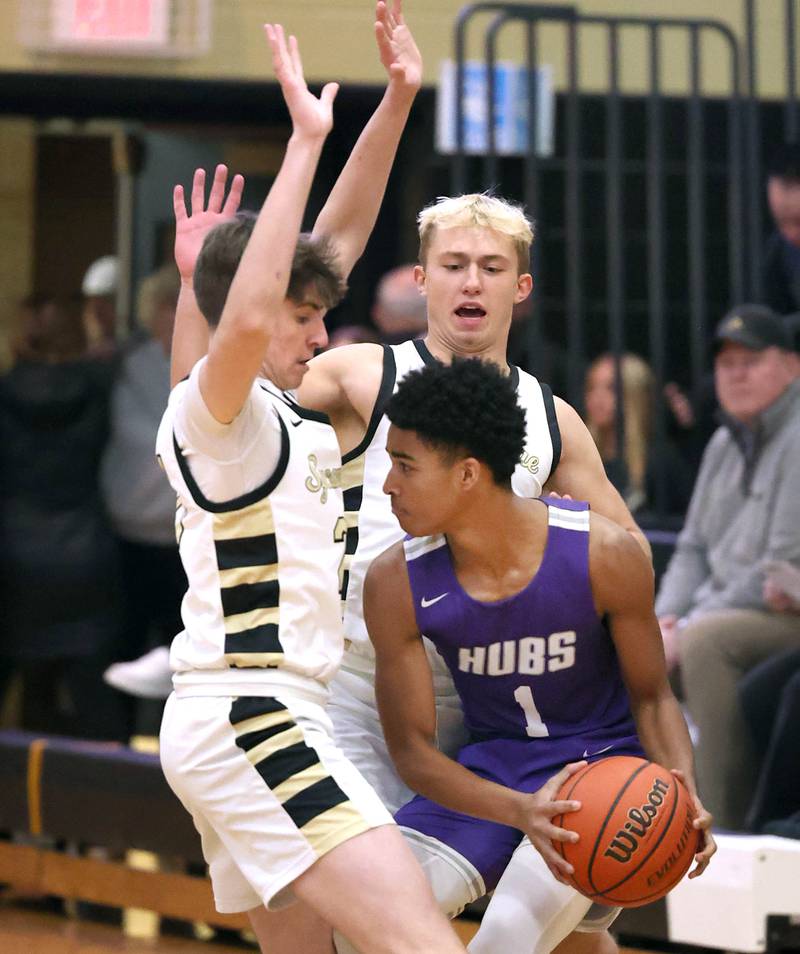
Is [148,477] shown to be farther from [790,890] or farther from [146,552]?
[790,890]

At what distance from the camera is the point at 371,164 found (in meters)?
4.03

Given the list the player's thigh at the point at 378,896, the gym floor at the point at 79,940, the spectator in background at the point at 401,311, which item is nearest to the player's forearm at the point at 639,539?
the player's thigh at the point at 378,896

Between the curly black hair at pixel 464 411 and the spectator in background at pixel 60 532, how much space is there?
3725mm

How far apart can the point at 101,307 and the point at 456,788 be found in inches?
200

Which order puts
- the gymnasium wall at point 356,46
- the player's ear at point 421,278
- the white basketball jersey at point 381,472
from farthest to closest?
the gymnasium wall at point 356,46, the player's ear at point 421,278, the white basketball jersey at point 381,472

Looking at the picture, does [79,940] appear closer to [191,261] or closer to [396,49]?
[191,261]

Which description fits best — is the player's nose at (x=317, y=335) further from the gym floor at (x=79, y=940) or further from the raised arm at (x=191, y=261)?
the gym floor at (x=79, y=940)

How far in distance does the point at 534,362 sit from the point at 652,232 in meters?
0.73

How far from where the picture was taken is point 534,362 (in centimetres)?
676

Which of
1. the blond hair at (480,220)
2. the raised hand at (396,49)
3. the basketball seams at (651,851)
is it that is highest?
the raised hand at (396,49)

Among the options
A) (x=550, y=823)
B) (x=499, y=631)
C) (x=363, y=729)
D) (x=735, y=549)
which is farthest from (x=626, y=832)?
(x=735, y=549)

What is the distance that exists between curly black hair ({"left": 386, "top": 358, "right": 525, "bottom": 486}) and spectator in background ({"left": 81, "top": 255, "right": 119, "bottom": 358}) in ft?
14.2

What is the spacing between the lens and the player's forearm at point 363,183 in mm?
4008

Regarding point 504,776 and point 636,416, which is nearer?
point 504,776
